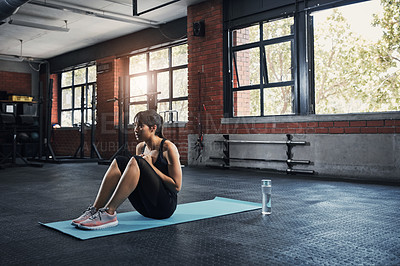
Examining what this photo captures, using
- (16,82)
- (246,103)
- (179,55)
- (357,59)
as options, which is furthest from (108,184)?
(16,82)

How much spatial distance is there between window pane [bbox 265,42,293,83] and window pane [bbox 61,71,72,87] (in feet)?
24.2

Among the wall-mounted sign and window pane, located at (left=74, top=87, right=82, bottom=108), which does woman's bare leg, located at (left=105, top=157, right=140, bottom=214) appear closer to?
the wall-mounted sign

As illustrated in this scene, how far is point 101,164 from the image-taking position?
843 centimetres

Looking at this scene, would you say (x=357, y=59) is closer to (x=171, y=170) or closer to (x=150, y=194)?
(x=171, y=170)

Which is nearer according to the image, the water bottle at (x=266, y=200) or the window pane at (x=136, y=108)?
the water bottle at (x=266, y=200)

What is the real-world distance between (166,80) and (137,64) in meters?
1.28

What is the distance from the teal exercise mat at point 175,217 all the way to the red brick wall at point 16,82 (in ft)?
33.9

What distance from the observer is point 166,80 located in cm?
874

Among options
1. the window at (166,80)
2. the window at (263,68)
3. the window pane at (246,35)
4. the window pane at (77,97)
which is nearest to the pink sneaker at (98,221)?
the window at (263,68)

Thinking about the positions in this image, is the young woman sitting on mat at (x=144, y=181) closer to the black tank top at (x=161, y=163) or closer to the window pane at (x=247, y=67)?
the black tank top at (x=161, y=163)

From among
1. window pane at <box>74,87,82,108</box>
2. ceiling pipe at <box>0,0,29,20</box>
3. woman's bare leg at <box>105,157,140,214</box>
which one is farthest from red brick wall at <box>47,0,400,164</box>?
window pane at <box>74,87,82,108</box>

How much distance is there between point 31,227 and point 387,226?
2.48 metres

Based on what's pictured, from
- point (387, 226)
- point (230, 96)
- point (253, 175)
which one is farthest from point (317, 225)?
point (230, 96)

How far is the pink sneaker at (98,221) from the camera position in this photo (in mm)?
2500
